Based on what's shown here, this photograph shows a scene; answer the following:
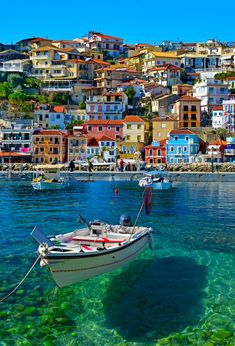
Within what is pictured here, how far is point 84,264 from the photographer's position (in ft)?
47.5

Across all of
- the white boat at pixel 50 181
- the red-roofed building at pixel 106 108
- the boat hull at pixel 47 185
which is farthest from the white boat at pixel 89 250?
the red-roofed building at pixel 106 108

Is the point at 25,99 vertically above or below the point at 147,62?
below

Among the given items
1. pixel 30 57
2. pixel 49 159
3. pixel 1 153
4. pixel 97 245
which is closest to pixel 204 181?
pixel 49 159

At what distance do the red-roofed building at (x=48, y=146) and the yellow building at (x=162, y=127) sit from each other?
60.8ft

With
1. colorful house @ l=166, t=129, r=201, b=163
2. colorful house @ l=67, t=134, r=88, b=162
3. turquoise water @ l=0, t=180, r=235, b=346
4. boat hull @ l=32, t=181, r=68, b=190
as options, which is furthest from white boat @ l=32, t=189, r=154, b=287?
colorful house @ l=67, t=134, r=88, b=162

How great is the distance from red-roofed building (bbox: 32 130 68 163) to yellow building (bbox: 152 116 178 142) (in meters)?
18.5

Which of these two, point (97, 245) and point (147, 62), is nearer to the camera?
point (97, 245)

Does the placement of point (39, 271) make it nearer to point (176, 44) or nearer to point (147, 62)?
point (147, 62)

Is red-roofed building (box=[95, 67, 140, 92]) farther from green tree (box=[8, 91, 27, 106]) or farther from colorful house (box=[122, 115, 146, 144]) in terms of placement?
colorful house (box=[122, 115, 146, 144])

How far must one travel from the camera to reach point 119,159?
3226 inches

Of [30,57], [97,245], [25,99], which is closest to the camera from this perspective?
[97,245]

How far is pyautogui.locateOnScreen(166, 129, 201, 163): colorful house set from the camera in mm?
80688

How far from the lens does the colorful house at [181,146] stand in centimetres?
8069

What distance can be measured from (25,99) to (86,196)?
184 feet
